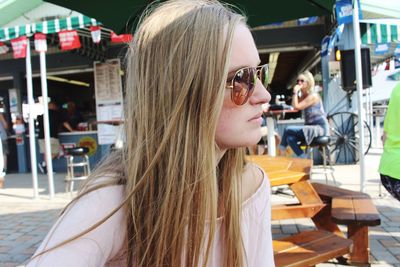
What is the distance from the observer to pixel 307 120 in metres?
6.00

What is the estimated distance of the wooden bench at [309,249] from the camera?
6.88 feet

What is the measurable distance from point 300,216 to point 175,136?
2197 millimetres

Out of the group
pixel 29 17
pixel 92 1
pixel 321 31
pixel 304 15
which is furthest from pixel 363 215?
pixel 29 17

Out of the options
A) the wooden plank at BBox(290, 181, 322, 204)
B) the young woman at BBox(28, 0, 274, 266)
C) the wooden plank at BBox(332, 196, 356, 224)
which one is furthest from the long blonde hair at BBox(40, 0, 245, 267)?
the wooden plank at BBox(290, 181, 322, 204)

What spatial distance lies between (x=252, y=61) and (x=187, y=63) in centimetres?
18

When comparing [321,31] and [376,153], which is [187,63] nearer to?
[321,31]

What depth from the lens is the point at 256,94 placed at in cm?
103

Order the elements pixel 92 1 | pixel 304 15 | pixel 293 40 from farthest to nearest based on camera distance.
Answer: pixel 293 40, pixel 304 15, pixel 92 1

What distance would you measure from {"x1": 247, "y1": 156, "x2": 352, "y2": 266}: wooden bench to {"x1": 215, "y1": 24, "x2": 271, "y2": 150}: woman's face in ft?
2.36

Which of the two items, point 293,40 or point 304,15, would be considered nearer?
point 304,15

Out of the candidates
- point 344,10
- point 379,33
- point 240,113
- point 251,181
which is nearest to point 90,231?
point 240,113

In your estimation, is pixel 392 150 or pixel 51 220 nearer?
pixel 392 150

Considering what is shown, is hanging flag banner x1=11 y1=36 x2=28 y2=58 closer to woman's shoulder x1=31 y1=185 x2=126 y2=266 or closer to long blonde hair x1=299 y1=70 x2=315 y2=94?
long blonde hair x1=299 y1=70 x2=315 y2=94

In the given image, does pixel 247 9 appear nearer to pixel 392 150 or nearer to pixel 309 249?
pixel 392 150
